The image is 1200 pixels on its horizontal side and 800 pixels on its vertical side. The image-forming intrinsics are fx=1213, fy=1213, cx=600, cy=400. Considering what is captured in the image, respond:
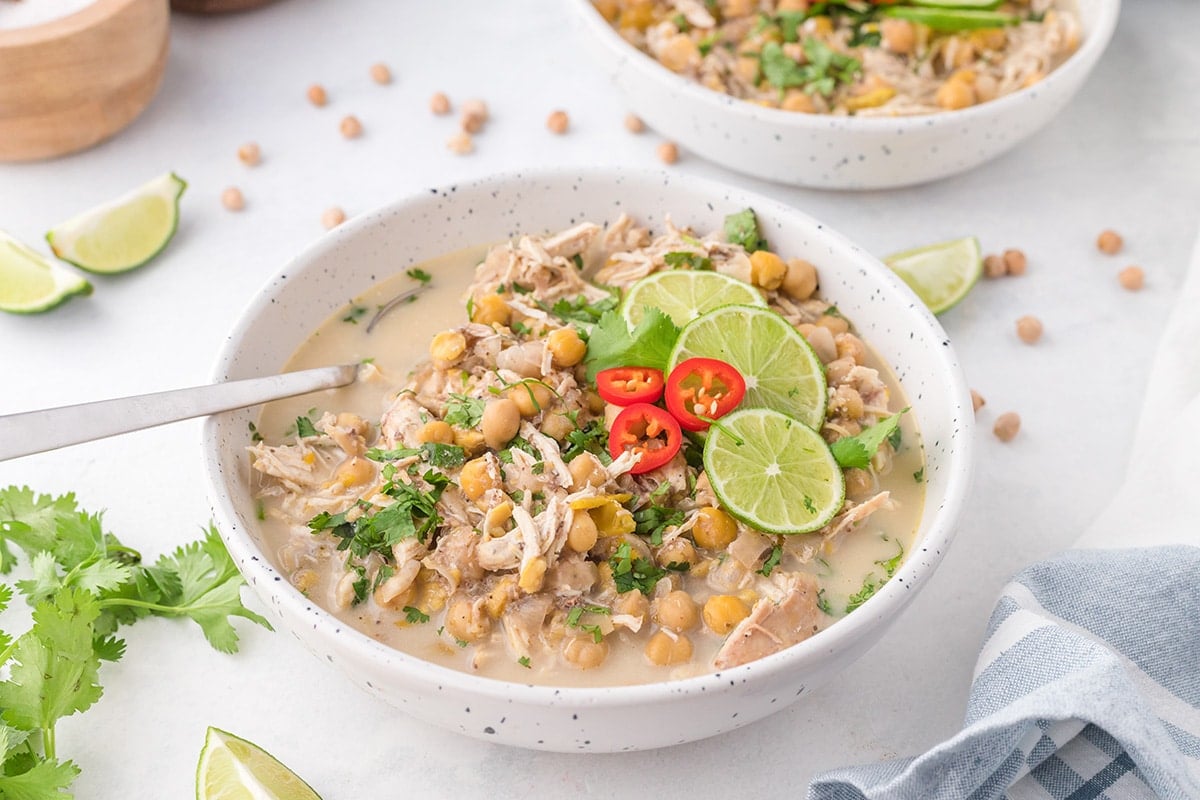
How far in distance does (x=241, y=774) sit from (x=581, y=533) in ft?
3.64

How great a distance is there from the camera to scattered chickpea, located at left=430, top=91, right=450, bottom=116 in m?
5.60

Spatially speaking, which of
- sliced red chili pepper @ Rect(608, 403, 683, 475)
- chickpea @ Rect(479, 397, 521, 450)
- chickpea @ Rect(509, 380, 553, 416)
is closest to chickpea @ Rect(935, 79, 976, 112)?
sliced red chili pepper @ Rect(608, 403, 683, 475)

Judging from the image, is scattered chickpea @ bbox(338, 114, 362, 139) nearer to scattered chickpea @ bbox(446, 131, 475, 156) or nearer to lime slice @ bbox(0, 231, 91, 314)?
scattered chickpea @ bbox(446, 131, 475, 156)

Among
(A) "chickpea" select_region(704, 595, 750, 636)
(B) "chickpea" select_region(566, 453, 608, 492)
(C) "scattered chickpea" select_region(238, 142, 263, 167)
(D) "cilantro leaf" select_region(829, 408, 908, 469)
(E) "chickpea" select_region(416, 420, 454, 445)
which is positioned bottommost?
(C) "scattered chickpea" select_region(238, 142, 263, 167)

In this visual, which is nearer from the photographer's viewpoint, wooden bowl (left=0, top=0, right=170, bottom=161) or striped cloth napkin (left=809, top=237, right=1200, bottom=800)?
striped cloth napkin (left=809, top=237, right=1200, bottom=800)

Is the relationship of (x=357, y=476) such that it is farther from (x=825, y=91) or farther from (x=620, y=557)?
(x=825, y=91)

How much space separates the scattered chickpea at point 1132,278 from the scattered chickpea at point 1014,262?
1.28ft

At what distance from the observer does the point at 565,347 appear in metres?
3.67

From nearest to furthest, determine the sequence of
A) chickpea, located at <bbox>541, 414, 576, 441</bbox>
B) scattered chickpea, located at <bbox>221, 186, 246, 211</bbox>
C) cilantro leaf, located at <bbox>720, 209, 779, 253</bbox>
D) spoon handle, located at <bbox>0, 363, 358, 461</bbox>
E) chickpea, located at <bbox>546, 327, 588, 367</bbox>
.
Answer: spoon handle, located at <bbox>0, 363, 358, 461</bbox> < chickpea, located at <bbox>541, 414, 576, 441</bbox> < chickpea, located at <bbox>546, 327, 588, 367</bbox> < cilantro leaf, located at <bbox>720, 209, 779, 253</bbox> < scattered chickpea, located at <bbox>221, 186, 246, 211</bbox>

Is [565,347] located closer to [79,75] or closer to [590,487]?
[590,487]

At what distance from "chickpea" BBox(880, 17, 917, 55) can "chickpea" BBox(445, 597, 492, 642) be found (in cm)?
340

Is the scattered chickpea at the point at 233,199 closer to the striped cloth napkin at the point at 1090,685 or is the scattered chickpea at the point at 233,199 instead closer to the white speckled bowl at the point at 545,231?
the white speckled bowl at the point at 545,231

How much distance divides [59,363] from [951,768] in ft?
11.5

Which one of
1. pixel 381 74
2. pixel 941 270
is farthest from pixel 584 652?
pixel 381 74
